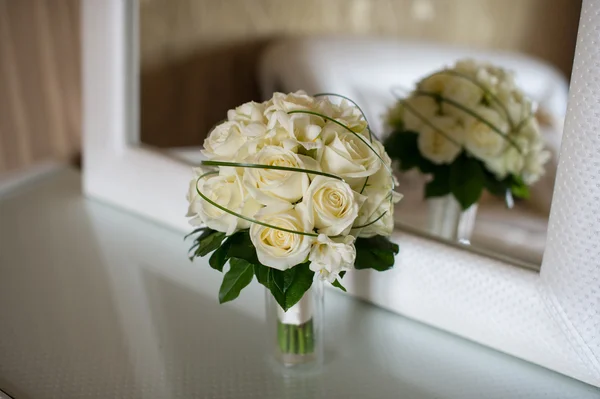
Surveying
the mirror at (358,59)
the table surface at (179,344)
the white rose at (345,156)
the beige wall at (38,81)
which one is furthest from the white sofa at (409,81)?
the beige wall at (38,81)

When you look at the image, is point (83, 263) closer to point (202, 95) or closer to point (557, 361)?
point (202, 95)

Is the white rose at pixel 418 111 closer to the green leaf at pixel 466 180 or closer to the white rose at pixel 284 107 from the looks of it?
the green leaf at pixel 466 180

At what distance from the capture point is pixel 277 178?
516 millimetres

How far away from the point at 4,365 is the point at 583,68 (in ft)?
1.87

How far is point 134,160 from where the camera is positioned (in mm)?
999

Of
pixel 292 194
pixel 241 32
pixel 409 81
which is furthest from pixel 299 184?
pixel 241 32

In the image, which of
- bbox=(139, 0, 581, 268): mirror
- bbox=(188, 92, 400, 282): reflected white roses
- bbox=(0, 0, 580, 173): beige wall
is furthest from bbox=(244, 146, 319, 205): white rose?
bbox=(0, 0, 580, 173): beige wall

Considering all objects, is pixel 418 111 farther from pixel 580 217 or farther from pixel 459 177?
pixel 580 217

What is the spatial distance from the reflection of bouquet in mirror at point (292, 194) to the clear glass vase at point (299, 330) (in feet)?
0.21

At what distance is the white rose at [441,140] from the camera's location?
78 cm

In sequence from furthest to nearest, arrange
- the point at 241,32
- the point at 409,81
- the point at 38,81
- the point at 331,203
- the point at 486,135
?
1. the point at 38,81
2. the point at 241,32
3. the point at 409,81
4. the point at 486,135
5. the point at 331,203

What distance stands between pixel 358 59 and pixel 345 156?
428 millimetres

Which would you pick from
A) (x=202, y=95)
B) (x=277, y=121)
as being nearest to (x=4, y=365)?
(x=277, y=121)

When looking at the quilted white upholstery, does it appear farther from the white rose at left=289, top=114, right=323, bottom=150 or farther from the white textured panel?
the white rose at left=289, top=114, right=323, bottom=150
